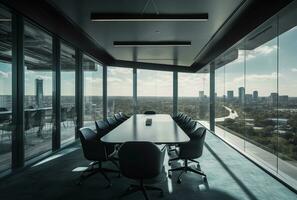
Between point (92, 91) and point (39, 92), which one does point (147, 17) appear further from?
point (92, 91)

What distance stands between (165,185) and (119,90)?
668 centimetres

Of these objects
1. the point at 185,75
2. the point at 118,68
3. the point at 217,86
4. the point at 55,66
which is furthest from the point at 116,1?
the point at 185,75

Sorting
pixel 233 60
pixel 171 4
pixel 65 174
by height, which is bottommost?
pixel 65 174

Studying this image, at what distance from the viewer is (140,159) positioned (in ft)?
8.36

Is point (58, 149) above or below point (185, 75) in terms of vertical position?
below

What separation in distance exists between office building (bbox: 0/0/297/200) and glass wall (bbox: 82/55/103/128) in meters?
0.16

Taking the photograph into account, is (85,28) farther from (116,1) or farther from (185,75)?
(185,75)

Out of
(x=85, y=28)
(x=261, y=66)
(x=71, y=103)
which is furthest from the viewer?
(x=71, y=103)

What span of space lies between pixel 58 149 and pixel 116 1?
3488 millimetres

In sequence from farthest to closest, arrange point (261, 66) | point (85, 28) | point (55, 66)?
point (85, 28), point (55, 66), point (261, 66)

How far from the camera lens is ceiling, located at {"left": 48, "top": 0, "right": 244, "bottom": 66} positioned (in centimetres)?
393

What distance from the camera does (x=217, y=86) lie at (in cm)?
791

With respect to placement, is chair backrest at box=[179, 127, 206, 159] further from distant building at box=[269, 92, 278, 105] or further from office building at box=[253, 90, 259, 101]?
office building at box=[253, 90, 259, 101]

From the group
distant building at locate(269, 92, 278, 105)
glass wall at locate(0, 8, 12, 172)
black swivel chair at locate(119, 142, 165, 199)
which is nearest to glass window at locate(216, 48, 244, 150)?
distant building at locate(269, 92, 278, 105)
